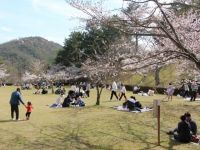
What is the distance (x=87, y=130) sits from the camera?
16547 millimetres

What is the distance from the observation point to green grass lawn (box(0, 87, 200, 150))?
13.7m

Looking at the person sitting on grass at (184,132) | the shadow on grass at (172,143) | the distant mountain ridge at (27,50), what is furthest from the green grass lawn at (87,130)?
the distant mountain ridge at (27,50)

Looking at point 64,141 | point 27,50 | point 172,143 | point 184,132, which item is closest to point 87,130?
point 64,141

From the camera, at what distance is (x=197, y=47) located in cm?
1451

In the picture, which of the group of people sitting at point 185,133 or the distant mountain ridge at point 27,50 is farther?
the distant mountain ridge at point 27,50

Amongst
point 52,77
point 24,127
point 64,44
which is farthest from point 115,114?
point 64,44

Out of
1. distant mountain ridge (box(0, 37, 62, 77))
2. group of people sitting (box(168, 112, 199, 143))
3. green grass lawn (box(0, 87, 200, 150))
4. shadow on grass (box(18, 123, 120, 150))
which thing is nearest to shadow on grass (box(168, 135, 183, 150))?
green grass lawn (box(0, 87, 200, 150))

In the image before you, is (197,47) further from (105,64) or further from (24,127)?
(24,127)

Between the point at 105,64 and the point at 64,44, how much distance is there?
5595 centimetres

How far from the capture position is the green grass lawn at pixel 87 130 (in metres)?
13.7

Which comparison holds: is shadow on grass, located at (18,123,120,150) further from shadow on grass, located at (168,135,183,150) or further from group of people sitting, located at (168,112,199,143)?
group of people sitting, located at (168,112,199,143)

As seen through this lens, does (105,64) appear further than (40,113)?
No

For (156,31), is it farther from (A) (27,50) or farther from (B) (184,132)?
(A) (27,50)

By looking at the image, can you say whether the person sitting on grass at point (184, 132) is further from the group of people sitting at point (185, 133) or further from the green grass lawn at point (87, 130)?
the green grass lawn at point (87, 130)
